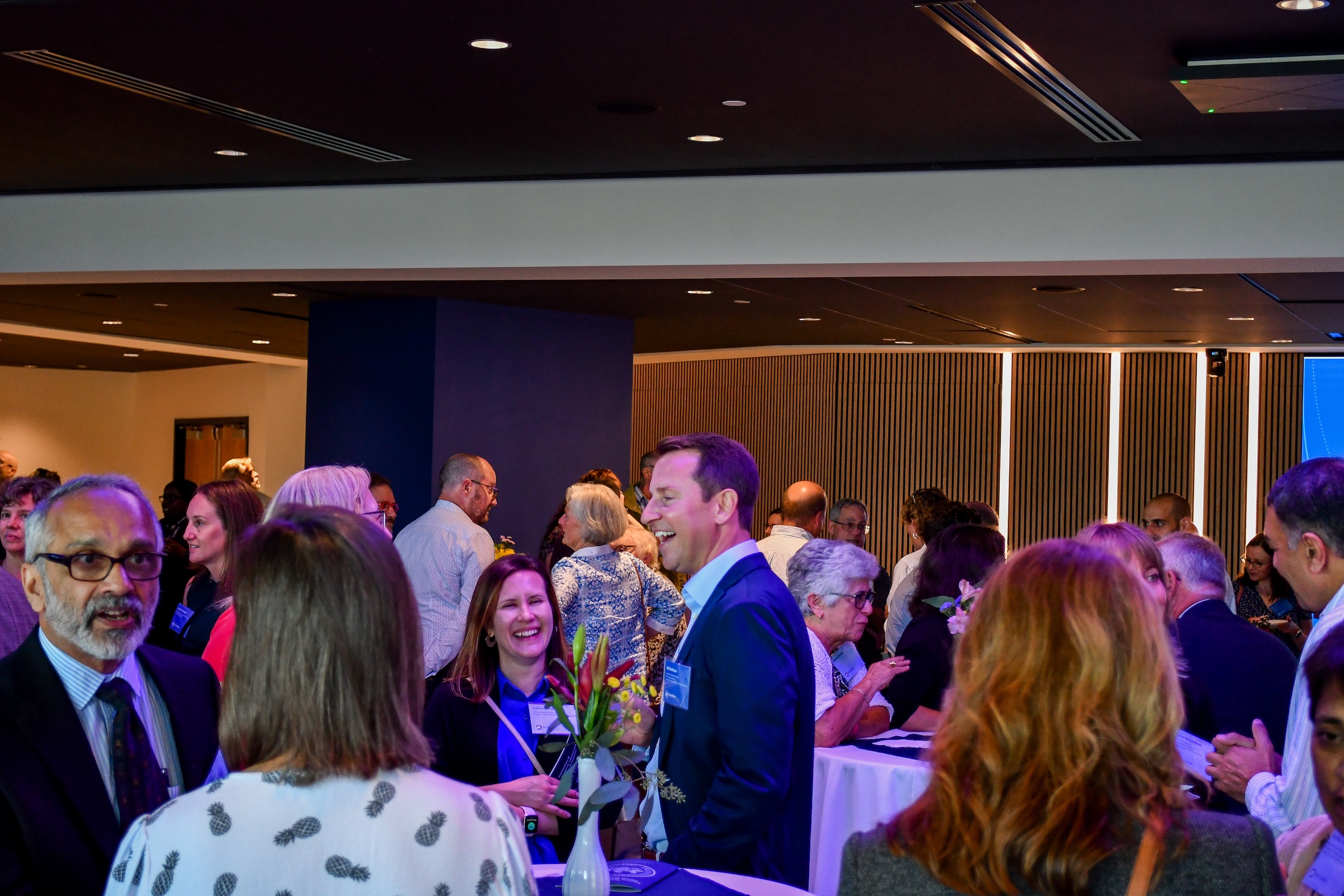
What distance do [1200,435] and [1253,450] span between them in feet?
1.54

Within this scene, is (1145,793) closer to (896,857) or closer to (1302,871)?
(896,857)

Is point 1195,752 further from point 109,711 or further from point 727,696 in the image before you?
point 109,711

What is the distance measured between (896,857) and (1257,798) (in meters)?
1.46

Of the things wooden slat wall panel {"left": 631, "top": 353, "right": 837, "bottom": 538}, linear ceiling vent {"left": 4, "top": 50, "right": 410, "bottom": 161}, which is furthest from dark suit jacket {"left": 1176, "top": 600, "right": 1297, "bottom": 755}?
wooden slat wall panel {"left": 631, "top": 353, "right": 837, "bottom": 538}

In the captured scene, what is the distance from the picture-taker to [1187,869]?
4.78 ft

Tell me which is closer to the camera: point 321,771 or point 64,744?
point 321,771

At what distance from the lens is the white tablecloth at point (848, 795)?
387 cm

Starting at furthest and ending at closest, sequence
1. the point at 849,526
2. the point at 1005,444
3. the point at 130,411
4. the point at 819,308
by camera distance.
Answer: the point at 130,411
the point at 1005,444
the point at 819,308
the point at 849,526

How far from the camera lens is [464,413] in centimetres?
834

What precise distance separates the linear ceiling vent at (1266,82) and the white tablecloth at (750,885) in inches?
126

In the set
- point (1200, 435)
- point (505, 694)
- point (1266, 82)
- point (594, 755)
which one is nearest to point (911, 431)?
point (1200, 435)

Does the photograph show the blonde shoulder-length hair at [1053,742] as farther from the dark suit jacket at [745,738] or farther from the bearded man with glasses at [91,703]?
the bearded man with glasses at [91,703]

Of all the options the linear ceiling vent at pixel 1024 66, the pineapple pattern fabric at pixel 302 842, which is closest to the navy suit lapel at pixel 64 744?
the pineapple pattern fabric at pixel 302 842

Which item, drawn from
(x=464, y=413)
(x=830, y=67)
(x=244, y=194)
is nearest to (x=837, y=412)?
(x=464, y=413)
